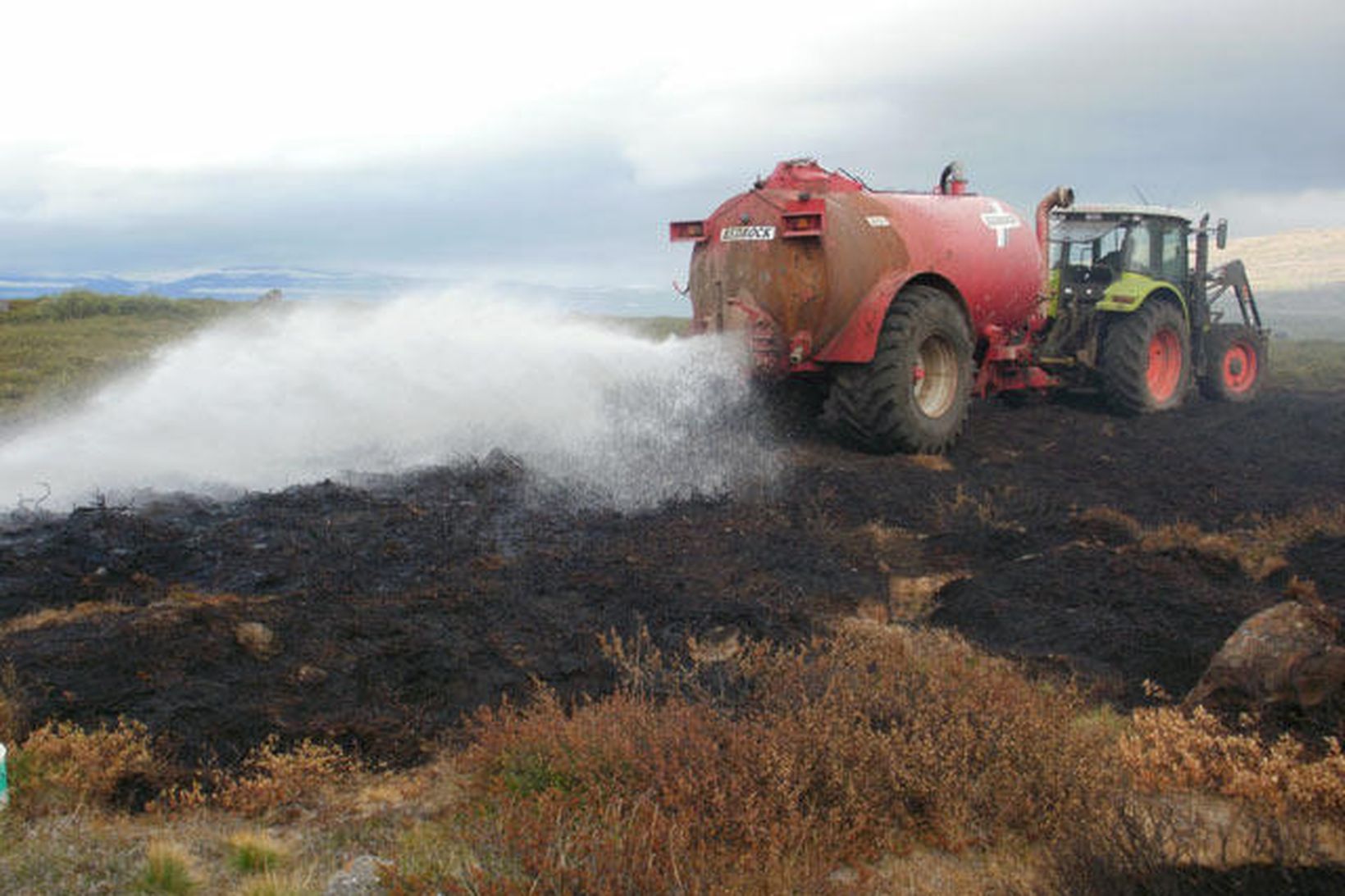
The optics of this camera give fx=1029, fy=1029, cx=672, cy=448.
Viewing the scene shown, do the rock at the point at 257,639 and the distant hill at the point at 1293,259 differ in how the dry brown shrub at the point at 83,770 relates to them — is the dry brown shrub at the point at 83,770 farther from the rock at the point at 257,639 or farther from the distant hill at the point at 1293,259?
the distant hill at the point at 1293,259

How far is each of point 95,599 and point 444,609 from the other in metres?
2.13

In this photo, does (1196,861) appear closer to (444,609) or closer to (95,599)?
(444,609)

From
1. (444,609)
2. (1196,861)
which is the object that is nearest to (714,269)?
(444,609)

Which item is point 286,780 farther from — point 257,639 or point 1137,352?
point 1137,352

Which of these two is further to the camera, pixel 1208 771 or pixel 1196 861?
pixel 1208 771

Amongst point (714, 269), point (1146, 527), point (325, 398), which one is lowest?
point (1146, 527)

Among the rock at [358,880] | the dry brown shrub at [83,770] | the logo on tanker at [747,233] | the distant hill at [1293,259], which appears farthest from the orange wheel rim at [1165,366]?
the distant hill at [1293,259]

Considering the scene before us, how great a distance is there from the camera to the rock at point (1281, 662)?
4371mm

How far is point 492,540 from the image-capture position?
741cm

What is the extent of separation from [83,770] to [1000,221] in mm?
10778

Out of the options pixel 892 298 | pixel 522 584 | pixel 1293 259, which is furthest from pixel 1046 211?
pixel 1293 259

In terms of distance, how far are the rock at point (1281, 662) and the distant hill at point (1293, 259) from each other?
379 feet

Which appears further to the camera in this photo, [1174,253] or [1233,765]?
[1174,253]

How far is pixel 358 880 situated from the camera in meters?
3.33
